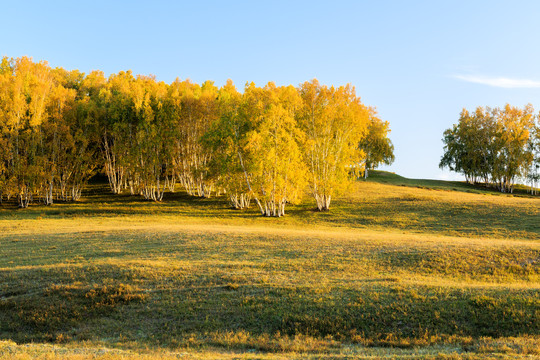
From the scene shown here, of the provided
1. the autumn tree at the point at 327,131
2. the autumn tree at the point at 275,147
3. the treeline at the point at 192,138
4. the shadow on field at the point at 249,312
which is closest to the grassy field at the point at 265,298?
the shadow on field at the point at 249,312

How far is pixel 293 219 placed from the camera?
46.4 meters

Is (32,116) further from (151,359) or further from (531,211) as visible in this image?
(531,211)

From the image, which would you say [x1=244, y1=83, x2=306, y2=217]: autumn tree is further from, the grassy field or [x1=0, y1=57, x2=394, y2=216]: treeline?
the grassy field

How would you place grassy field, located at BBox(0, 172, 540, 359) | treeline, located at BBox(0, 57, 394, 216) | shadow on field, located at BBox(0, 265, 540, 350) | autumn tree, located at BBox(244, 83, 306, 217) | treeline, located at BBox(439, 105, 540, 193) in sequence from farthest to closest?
treeline, located at BBox(439, 105, 540, 193)
treeline, located at BBox(0, 57, 394, 216)
autumn tree, located at BBox(244, 83, 306, 217)
shadow on field, located at BBox(0, 265, 540, 350)
grassy field, located at BBox(0, 172, 540, 359)

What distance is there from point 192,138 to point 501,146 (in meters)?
70.3

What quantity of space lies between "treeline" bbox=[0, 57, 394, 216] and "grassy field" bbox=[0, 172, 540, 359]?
18.9 metres

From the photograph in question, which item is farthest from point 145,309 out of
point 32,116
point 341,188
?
point 32,116

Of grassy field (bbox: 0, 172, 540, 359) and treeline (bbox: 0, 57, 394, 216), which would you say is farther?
treeline (bbox: 0, 57, 394, 216)

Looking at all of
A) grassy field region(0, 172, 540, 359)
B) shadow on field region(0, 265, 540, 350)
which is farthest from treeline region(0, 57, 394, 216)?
shadow on field region(0, 265, 540, 350)

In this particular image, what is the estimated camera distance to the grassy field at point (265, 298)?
465 inches

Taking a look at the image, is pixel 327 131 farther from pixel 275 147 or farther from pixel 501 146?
pixel 501 146

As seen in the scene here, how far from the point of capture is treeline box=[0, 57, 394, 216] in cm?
4744

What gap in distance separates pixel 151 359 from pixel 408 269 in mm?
15005

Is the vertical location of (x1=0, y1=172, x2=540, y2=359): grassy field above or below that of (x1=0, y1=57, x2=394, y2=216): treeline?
below
